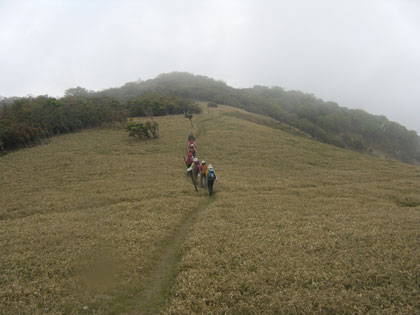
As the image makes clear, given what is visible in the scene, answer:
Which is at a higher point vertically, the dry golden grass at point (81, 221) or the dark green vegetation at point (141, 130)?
the dark green vegetation at point (141, 130)

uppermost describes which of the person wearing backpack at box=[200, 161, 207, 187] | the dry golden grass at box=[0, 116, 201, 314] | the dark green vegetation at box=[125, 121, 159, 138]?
the dark green vegetation at box=[125, 121, 159, 138]

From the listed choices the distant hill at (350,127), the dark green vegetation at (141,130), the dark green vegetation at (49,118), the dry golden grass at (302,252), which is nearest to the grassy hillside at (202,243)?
the dry golden grass at (302,252)

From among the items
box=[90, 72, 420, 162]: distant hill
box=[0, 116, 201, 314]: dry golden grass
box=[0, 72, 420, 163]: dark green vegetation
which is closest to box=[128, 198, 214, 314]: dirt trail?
box=[0, 116, 201, 314]: dry golden grass

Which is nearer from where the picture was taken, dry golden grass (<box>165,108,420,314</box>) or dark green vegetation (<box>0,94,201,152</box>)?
dry golden grass (<box>165,108,420,314</box>)

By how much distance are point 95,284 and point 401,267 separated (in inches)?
503

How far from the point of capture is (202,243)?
11812mm

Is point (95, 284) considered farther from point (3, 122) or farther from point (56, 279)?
point (3, 122)

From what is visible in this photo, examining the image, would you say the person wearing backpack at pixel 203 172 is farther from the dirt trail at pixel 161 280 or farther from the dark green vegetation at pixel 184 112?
the dark green vegetation at pixel 184 112

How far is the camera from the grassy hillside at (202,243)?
8.05m

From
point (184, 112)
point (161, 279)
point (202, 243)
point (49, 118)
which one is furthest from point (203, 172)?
point (184, 112)

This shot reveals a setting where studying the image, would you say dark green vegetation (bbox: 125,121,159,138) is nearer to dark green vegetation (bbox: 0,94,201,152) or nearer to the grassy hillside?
dark green vegetation (bbox: 0,94,201,152)

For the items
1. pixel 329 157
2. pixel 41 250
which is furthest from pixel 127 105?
pixel 41 250

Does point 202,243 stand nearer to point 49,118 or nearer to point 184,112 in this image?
point 49,118

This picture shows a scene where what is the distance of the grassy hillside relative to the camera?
26.4 ft
